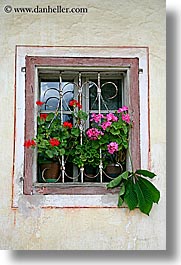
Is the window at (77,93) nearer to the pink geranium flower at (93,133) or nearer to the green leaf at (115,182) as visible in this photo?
the green leaf at (115,182)

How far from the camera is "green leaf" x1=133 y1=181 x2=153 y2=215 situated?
143 inches

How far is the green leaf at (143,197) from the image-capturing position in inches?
143

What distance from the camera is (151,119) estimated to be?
3842 mm

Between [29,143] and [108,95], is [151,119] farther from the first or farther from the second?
[29,143]

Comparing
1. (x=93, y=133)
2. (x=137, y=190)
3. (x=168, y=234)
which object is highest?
(x=93, y=133)

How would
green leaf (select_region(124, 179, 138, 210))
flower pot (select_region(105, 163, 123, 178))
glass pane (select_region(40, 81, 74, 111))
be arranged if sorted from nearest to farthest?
1. green leaf (select_region(124, 179, 138, 210))
2. flower pot (select_region(105, 163, 123, 178))
3. glass pane (select_region(40, 81, 74, 111))

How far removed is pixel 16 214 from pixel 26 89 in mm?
970

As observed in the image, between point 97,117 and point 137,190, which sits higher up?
point 97,117

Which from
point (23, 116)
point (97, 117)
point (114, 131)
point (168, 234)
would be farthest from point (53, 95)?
point (168, 234)

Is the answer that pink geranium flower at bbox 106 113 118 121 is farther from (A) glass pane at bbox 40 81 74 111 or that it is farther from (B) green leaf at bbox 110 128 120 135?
(A) glass pane at bbox 40 81 74 111

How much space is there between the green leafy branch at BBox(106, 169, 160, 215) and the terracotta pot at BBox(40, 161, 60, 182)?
1.40ft

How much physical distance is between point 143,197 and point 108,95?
3.07 feet

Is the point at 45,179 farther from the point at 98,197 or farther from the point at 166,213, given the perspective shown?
the point at 166,213

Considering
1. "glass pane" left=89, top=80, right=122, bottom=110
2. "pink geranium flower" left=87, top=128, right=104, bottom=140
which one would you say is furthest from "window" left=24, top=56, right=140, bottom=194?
"pink geranium flower" left=87, top=128, right=104, bottom=140
